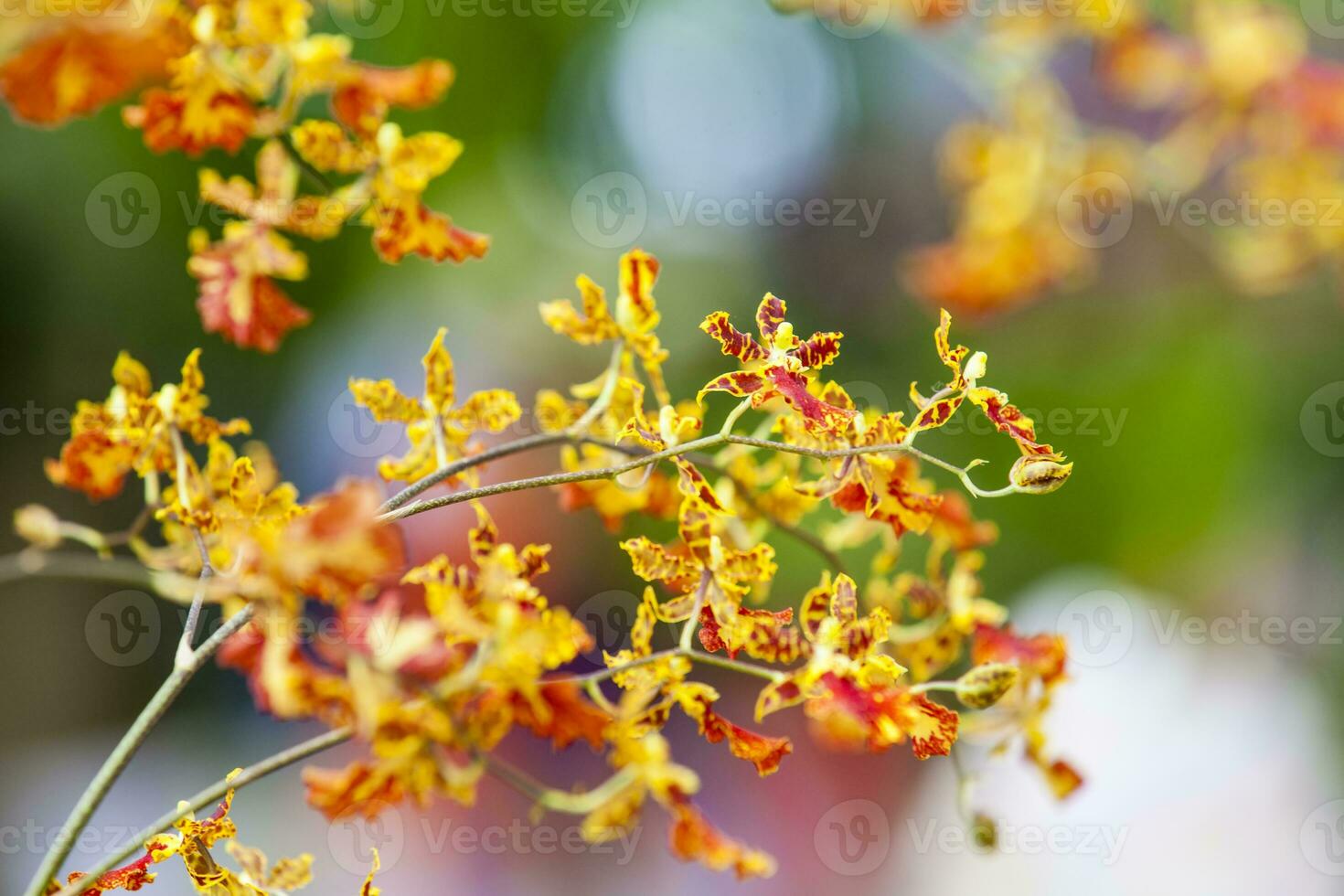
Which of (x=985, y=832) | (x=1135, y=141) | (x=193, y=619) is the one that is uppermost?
(x=1135, y=141)

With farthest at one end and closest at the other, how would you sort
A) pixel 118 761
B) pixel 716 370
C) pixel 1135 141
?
pixel 716 370 → pixel 1135 141 → pixel 118 761

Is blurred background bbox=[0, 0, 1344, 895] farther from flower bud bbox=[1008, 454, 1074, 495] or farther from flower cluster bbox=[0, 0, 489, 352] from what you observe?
flower bud bbox=[1008, 454, 1074, 495]

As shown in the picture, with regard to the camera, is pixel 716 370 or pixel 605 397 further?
pixel 716 370

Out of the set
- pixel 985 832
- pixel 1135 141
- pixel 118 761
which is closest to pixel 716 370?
pixel 1135 141

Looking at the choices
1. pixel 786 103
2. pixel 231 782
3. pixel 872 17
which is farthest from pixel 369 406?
pixel 786 103

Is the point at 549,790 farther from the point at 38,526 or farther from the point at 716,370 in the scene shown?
the point at 716,370

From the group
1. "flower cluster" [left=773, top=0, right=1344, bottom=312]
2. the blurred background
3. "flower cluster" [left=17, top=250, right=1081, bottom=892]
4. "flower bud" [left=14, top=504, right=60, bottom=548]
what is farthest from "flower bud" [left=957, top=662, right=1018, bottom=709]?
the blurred background

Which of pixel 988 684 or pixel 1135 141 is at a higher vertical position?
pixel 1135 141

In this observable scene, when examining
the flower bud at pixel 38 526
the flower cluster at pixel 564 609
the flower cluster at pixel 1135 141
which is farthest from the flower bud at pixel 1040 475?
the flower cluster at pixel 1135 141
